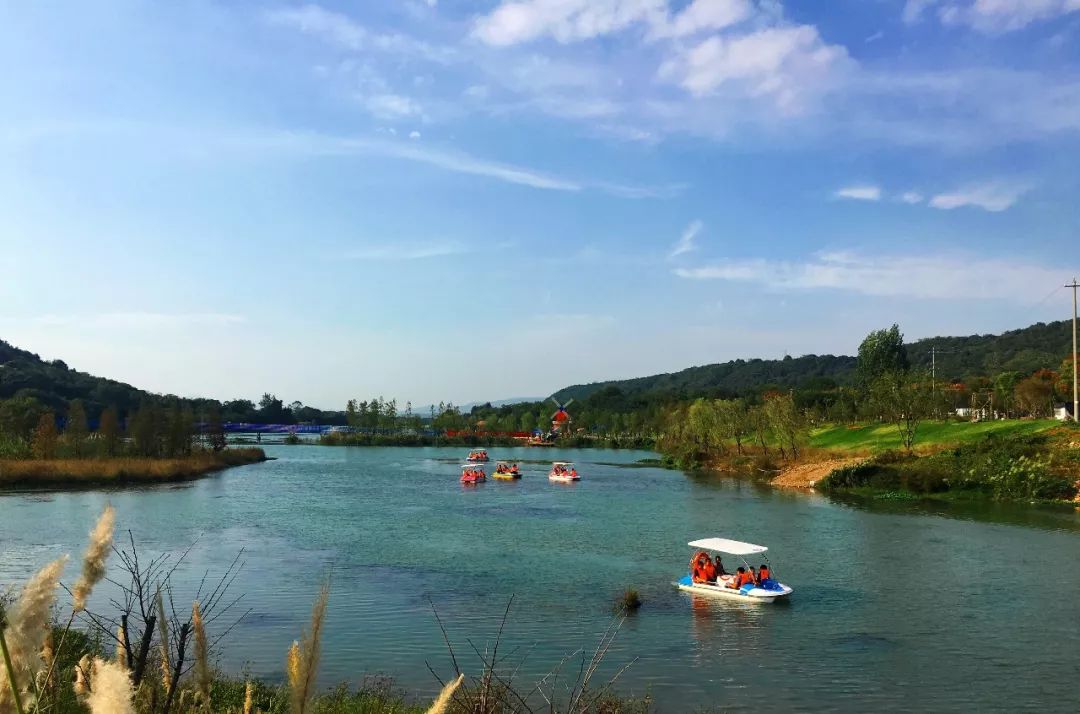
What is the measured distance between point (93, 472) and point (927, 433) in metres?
72.5

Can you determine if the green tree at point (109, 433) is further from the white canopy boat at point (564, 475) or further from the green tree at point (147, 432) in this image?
the white canopy boat at point (564, 475)

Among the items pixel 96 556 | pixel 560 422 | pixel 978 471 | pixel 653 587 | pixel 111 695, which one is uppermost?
pixel 96 556

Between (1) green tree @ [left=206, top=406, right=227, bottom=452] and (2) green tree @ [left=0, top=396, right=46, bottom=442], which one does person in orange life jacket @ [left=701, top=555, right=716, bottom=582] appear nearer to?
(2) green tree @ [left=0, top=396, right=46, bottom=442]

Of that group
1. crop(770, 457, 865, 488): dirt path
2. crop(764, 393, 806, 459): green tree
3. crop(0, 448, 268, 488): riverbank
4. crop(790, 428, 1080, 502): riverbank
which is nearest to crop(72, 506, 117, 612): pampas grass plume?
crop(790, 428, 1080, 502): riverbank

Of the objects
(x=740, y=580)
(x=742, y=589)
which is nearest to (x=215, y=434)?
(x=740, y=580)

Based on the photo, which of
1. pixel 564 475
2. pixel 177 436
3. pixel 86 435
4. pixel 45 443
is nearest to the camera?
pixel 45 443

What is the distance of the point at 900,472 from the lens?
58875 mm

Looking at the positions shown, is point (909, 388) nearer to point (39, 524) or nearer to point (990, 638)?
point (990, 638)

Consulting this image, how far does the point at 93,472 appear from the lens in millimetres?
63812

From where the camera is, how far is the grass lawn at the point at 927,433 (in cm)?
6400

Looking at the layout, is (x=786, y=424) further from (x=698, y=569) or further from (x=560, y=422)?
(x=560, y=422)

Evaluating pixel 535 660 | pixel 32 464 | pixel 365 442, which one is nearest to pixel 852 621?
pixel 535 660

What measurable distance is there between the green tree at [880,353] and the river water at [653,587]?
83.9m

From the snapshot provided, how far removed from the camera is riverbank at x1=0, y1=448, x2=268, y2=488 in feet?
199
